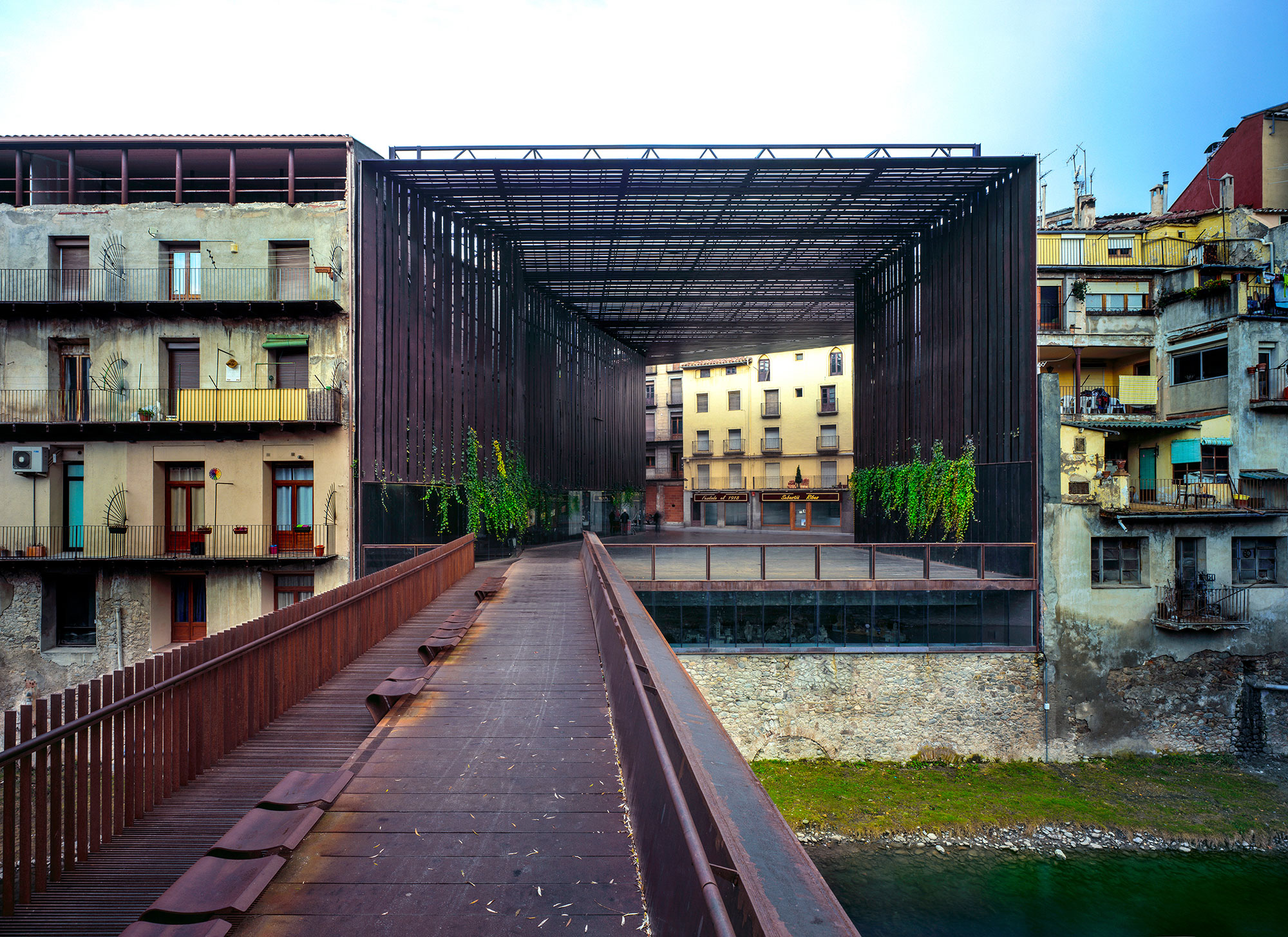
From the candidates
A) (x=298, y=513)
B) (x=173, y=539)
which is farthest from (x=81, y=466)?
(x=298, y=513)

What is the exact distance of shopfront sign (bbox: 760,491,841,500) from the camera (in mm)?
45438

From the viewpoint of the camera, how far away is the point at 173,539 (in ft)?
59.2

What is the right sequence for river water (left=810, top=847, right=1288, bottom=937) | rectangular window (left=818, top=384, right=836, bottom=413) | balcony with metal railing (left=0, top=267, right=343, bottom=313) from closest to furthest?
river water (left=810, top=847, right=1288, bottom=937) < balcony with metal railing (left=0, top=267, right=343, bottom=313) < rectangular window (left=818, top=384, right=836, bottom=413)

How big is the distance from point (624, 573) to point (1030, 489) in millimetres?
10835

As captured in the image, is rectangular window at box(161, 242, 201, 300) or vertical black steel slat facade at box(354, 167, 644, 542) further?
rectangular window at box(161, 242, 201, 300)

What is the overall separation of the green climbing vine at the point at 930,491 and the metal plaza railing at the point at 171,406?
59.5ft

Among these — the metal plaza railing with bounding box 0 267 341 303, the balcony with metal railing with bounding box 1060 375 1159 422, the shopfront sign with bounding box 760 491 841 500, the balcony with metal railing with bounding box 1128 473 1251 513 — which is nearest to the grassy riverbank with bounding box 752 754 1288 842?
the balcony with metal railing with bounding box 1128 473 1251 513

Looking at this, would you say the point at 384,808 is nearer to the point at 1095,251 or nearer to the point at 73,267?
the point at 73,267

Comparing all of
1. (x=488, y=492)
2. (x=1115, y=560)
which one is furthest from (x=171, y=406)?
(x=1115, y=560)

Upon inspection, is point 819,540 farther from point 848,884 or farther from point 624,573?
point 848,884

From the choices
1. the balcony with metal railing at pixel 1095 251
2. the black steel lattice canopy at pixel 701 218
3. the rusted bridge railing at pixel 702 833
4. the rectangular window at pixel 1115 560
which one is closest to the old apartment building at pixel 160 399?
the black steel lattice canopy at pixel 701 218

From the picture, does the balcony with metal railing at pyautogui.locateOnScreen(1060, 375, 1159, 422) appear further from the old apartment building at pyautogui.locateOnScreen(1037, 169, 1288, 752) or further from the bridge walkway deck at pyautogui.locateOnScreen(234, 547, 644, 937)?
the bridge walkway deck at pyautogui.locateOnScreen(234, 547, 644, 937)

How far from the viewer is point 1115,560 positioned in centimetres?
1709

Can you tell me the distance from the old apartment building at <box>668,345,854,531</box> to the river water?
102ft
